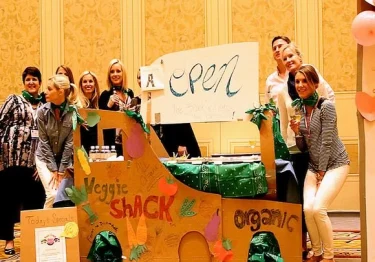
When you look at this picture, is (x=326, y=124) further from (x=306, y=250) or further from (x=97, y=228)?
(x=97, y=228)

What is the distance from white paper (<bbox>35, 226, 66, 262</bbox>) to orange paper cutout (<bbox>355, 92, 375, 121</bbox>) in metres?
1.70

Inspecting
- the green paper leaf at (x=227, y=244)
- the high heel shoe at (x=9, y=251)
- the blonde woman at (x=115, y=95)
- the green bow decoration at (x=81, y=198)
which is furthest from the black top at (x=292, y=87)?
the high heel shoe at (x=9, y=251)

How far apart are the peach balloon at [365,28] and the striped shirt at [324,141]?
58cm

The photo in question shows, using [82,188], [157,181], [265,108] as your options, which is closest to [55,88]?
[82,188]

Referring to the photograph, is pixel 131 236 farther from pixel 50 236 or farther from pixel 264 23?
pixel 264 23

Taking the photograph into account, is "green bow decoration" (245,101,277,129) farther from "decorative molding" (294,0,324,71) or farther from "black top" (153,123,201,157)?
"decorative molding" (294,0,324,71)

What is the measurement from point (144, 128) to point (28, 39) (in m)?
3.97

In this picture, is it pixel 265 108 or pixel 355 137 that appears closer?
pixel 265 108

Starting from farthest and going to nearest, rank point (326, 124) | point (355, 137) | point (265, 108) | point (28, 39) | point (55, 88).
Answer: point (28, 39) → point (355, 137) → point (55, 88) → point (326, 124) → point (265, 108)

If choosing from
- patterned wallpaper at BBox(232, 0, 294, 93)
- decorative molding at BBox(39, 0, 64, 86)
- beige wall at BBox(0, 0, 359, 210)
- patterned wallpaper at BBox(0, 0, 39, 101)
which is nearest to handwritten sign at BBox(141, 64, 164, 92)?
beige wall at BBox(0, 0, 359, 210)

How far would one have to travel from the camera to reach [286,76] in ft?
12.7

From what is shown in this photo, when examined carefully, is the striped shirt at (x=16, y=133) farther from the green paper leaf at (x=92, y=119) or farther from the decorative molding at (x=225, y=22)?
the decorative molding at (x=225, y=22)

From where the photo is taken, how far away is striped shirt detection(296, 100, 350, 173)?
10.2ft

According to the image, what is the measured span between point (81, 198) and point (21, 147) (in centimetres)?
138
